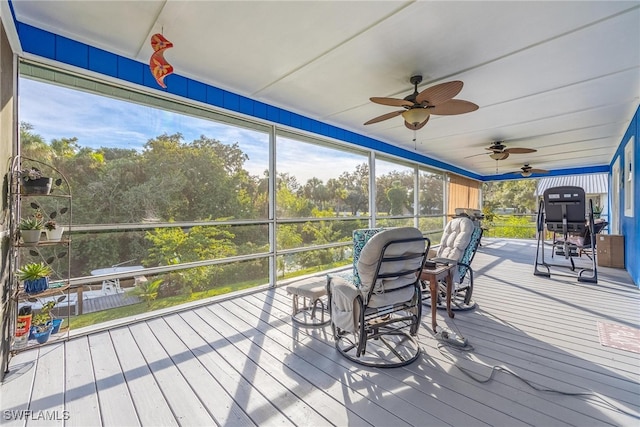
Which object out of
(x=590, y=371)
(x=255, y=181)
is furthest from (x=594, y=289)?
(x=255, y=181)

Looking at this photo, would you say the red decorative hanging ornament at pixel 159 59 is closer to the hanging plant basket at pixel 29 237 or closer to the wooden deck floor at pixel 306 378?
the hanging plant basket at pixel 29 237

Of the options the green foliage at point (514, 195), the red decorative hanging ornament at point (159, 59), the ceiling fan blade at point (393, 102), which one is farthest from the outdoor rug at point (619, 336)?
the green foliage at point (514, 195)

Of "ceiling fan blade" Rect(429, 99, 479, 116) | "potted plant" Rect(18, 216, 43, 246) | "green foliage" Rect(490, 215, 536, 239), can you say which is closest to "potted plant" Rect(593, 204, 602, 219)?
"green foliage" Rect(490, 215, 536, 239)

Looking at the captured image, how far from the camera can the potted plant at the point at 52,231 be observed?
2451mm

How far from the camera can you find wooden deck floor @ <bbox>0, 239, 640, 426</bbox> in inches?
67.1

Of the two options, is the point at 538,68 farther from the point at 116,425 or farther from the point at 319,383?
the point at 116,425

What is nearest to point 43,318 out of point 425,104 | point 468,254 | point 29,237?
point 29,237

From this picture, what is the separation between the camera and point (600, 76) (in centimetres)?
326

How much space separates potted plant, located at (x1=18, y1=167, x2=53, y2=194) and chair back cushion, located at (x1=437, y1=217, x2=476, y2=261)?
155 inches

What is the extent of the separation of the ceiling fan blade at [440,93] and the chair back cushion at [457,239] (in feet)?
4.72

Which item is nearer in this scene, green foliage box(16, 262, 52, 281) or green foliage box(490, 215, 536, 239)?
green foliage box(16, 262, 52, 281)

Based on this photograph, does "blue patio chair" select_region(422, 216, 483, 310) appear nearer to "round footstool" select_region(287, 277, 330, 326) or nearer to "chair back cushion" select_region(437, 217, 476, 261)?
"chair back cushion" select_region(437, 217, 476, 261)

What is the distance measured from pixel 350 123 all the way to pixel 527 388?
4.40 metres

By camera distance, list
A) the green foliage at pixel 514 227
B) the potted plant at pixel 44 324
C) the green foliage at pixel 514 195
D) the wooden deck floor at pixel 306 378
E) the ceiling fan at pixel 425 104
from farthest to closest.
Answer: the green foliage at pixel 514 195 < the green foliage at pixel 514 227 < the ceiling fan at pixel 425 104 < the potted plant at pixel 44 324 < the wooden deck floor at pixel 306 378
